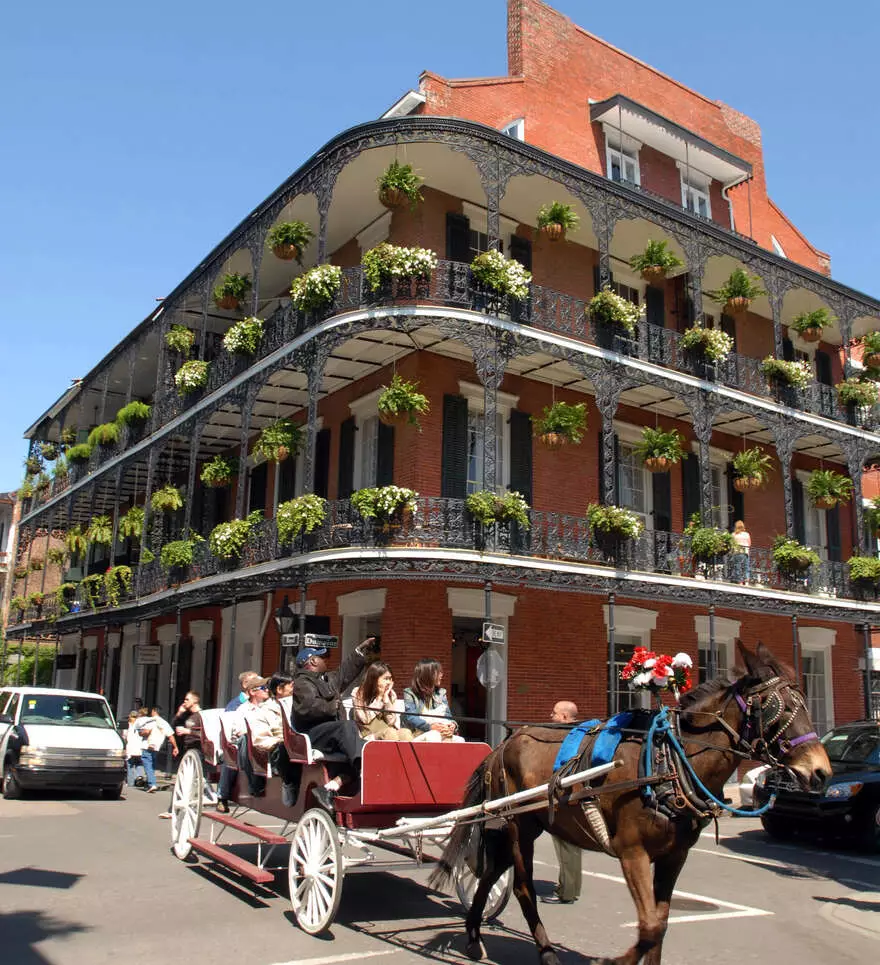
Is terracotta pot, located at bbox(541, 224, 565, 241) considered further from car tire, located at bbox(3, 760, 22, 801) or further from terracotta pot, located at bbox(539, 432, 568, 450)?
car tire, located at bbox(3, 760, 22, 801)

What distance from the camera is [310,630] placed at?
15828mm

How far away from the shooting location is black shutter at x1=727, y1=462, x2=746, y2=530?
2072 centimetres

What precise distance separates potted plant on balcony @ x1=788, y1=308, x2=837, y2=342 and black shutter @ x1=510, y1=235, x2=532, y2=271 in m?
6.71

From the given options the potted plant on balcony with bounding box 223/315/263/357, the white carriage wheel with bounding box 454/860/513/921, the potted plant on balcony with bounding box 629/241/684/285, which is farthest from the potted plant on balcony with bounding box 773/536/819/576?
the white carriage wheel with bounding box 454/860/513/921

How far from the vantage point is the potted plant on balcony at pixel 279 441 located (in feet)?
55.1

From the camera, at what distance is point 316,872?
A: 668cm

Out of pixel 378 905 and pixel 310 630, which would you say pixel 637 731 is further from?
pixel 310 630

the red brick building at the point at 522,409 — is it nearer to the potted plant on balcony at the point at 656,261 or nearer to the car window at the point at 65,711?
the potted plant on balcony at the point at 656,261

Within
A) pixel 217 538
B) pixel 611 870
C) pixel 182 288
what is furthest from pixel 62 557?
pixel 611 870

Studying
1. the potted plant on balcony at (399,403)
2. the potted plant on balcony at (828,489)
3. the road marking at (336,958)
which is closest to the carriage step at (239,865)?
the road marking at (336,958)

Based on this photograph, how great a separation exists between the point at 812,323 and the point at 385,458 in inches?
409

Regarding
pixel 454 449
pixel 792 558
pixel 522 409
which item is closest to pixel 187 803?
pixel 454 449

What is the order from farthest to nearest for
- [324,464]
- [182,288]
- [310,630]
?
[182,288], [324,464], [310,630]

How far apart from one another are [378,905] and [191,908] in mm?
1498
